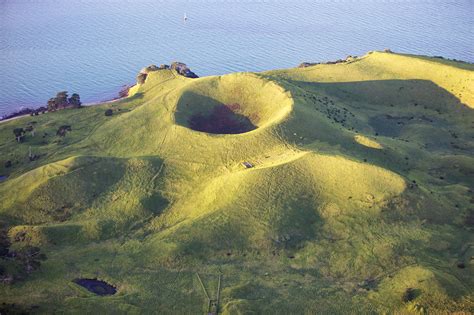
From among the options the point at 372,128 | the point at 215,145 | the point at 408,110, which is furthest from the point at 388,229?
the point at 408,110

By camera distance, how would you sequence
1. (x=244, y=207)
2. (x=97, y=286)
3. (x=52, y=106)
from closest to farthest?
(x=97, y=286) < (x=244, y=207) < (x=52, y=106)

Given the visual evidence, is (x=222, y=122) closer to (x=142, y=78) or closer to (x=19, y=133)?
(x=142, y=78)

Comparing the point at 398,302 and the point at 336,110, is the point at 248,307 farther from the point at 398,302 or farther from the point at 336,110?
the point at 336,110

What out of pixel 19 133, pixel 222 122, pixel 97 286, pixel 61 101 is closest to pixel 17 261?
pixel 97 286

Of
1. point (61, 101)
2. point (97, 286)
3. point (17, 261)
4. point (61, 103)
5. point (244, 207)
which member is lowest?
point (17, 261)

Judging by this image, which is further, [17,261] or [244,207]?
[244,207]

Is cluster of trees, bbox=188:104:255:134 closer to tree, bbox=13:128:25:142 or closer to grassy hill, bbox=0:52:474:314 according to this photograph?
grassy hill, bbox=0:52:474:314

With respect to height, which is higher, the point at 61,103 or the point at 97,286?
the point at 61,103
